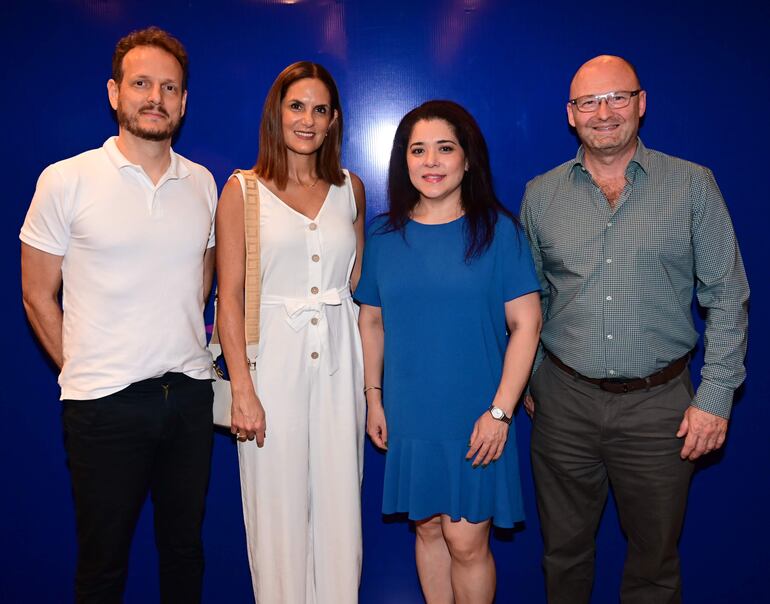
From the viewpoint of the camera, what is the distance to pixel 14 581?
2.92m

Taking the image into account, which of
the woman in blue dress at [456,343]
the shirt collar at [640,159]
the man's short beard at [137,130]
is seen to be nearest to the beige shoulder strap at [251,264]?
the man's short beard at [137,130]

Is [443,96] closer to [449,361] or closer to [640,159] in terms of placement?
[640,159]

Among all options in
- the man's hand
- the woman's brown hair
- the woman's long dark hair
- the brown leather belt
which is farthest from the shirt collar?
the woman's brown hair

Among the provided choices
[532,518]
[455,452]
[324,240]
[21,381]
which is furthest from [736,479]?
[21,381]

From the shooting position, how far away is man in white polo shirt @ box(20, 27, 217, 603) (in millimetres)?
2096

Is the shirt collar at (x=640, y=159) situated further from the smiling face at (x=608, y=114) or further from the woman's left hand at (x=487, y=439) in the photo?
the woman's left hand at (x=487, y=439)

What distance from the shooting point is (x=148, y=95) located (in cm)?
216

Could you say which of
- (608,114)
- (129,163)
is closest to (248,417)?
(129,163)

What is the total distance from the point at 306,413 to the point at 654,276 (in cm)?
119

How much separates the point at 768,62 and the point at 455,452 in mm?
1847

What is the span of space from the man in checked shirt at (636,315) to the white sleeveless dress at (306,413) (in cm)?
69

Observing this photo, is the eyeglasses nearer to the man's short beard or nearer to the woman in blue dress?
the woman in blue dress

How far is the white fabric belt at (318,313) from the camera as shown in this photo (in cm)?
224

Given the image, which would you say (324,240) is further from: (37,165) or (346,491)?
(37,165)
